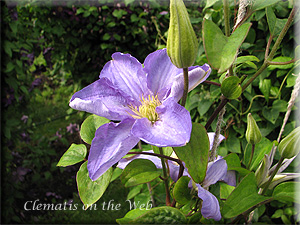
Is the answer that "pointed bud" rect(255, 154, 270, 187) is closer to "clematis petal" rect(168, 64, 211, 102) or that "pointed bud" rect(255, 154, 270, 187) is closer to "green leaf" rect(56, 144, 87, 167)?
"clematis petal" rect(168, 64, 211, 102)

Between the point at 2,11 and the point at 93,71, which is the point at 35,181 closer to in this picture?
the point at 93,71

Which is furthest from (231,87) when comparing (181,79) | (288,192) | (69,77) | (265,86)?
(69,77)

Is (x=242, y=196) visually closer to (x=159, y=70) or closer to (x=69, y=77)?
(x=159, y=70)

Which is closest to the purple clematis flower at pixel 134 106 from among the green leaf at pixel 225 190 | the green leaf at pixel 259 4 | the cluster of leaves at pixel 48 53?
the green leaf at pixel 259 4

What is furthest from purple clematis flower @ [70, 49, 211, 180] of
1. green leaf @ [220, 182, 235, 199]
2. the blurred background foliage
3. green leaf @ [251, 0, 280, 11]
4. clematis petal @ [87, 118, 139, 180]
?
the blurred background foliage

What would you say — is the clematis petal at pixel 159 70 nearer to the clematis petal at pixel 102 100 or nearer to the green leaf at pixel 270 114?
the clematis petal at pixel 102 100
